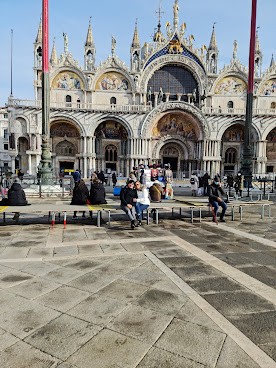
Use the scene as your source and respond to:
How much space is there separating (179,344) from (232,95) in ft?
110

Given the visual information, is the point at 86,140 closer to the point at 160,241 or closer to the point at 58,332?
the point at 160,241

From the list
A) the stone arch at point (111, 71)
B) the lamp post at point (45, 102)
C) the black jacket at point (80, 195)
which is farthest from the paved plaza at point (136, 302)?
the stone arch at point (111, 71)

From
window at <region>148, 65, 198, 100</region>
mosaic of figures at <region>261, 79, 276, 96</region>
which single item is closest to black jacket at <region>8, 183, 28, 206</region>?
window at <region>148, 65, 198, 100</region>

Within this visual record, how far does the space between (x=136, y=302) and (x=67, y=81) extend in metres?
30.3

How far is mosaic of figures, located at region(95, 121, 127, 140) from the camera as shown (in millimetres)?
30688

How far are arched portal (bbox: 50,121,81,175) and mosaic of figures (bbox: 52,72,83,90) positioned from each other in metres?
4.12

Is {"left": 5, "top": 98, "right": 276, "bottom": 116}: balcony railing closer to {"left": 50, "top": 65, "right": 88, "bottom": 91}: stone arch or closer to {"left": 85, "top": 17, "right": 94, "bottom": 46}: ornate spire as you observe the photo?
{"left": 50, "top": 65, "right": 88, "bottom": 91}: stone arch

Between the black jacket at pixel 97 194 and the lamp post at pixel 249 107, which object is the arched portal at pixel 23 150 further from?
the black jacket at pixel 97 194

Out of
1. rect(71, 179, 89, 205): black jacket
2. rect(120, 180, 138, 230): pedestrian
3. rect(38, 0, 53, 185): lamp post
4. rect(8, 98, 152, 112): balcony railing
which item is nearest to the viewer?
rect(120, 180, 138, 230): pedestrian

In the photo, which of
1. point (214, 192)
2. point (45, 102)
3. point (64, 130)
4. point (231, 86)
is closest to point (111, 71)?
point (64, 130)

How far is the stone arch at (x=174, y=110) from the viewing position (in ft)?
95.8

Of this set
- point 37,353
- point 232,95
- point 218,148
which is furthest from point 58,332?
point 232,95

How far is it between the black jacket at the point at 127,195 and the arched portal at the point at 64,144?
23.4m

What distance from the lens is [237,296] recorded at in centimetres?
369
